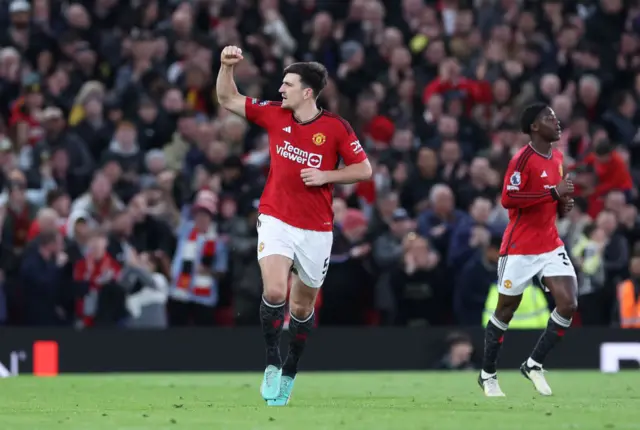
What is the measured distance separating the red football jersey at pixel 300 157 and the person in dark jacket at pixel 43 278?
6568mm

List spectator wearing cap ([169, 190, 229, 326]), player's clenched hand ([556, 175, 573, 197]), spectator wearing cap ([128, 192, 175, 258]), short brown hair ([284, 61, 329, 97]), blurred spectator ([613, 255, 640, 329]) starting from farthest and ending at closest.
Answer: spectator wearing cap ([128, 192, 175, 258])
blurred spectator ([613, 255, 640, 329])
spectator wearing cap ([169, 190, 229, 326])
player's clenched hand ([556, 175, 573, 197])
short brown hair ([284, 61, 329, 97])

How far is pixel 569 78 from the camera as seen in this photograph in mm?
24094

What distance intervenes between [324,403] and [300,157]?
213 cm

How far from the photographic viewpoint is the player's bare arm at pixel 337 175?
39.1 feet

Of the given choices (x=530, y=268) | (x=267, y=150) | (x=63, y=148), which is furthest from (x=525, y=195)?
(x=63, y=148)

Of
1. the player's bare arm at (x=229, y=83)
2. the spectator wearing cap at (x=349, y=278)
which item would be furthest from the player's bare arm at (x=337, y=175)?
the spectator wearing cap at (x=349, y=278)

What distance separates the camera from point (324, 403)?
41.2 feet

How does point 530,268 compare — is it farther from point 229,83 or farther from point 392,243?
point 392,243

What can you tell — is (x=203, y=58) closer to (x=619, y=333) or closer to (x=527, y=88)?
(x=527, y=88)

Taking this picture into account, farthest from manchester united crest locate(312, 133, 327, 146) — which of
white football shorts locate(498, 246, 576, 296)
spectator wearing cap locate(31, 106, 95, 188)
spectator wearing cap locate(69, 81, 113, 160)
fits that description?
spectator wearing cap locate(69, 81, 113, 160)

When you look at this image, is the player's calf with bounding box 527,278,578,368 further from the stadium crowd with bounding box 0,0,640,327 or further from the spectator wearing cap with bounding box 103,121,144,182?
the spectator wearing cap with bounding box 103,121,144,182

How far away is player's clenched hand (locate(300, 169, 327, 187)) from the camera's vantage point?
11.9 meters

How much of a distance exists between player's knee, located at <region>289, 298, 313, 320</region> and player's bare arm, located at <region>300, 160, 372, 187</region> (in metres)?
1.03

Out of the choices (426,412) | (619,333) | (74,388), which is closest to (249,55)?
(619,333)
